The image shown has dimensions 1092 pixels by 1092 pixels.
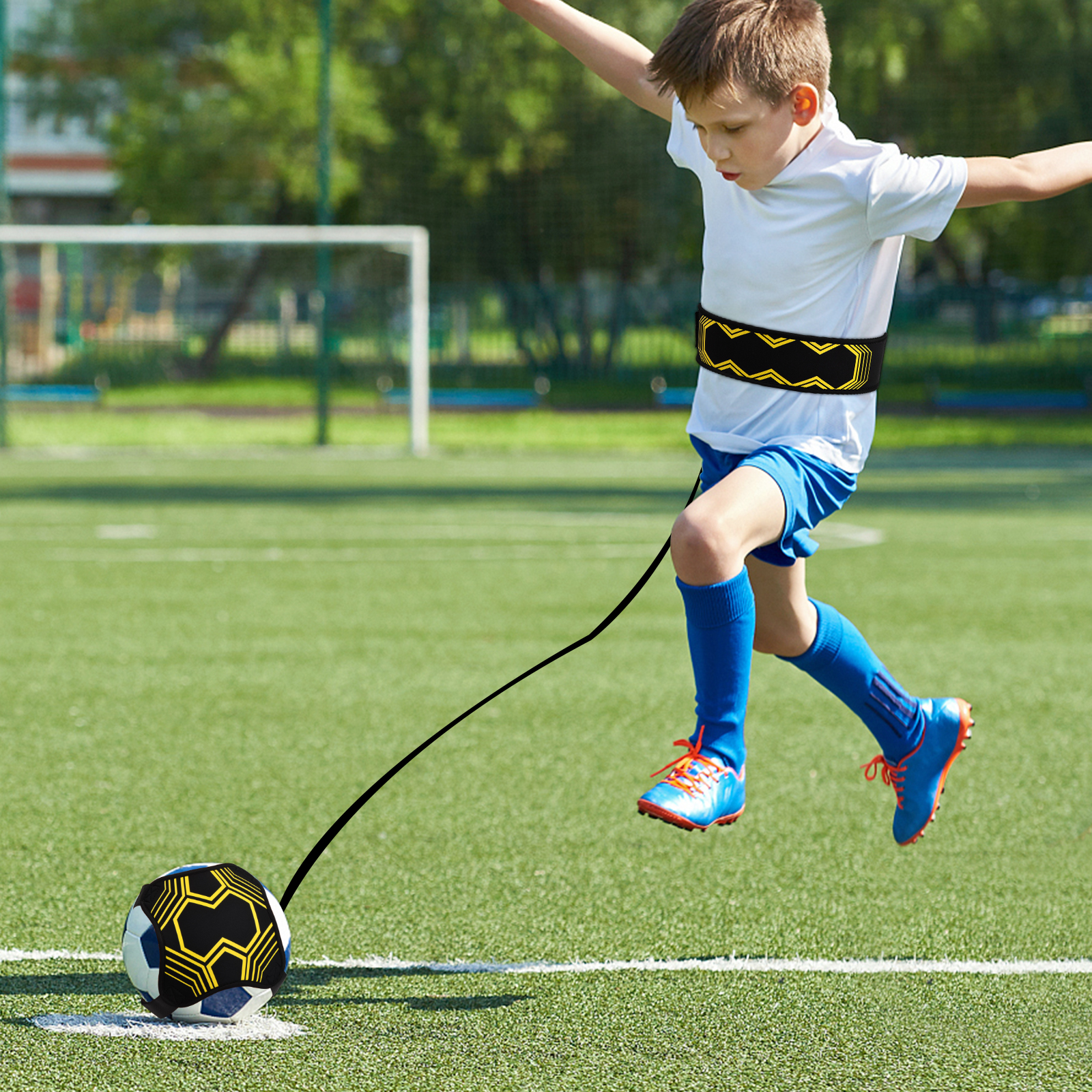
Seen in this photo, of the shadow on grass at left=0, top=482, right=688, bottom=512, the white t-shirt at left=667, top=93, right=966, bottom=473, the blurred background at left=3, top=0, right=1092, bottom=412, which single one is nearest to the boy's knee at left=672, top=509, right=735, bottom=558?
the white t-shirt at left=667, top=93, right=966, bottom=473

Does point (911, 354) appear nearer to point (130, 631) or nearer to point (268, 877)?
point (130, 631)

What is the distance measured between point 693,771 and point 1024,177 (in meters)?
1.31

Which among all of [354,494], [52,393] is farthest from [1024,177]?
[52,393]

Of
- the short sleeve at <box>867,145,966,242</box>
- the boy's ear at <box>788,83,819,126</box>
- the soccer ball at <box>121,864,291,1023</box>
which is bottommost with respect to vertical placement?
the soccer ball at <box>121,864,291,1023</box>

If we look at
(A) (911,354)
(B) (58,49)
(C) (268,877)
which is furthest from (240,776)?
(B) (58,49)

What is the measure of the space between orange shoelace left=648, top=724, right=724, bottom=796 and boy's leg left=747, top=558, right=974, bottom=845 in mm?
421

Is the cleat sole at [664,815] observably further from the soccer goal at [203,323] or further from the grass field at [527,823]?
the soccer goal at [203,323]

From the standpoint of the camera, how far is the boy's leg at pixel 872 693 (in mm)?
3549

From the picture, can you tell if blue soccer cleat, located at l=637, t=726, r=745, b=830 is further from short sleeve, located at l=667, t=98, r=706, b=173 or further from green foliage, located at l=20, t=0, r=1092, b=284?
green foliage, located at l=20, t=0, r=1092, b=284

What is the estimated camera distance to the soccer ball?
2859 millimetres

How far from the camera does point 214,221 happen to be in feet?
98.3

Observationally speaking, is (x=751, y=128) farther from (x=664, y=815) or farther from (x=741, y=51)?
(x=664, y=815)

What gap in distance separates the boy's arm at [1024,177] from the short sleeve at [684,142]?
21.7 inches

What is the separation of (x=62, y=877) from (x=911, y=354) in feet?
73.6
